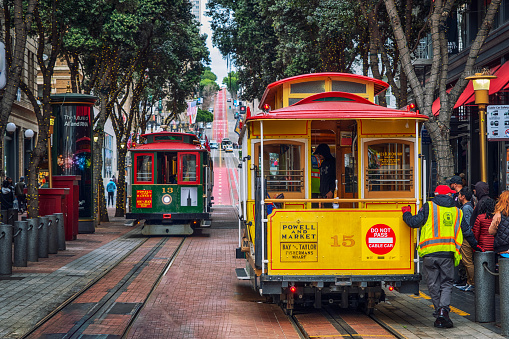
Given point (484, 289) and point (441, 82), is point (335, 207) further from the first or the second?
point (441, 82)

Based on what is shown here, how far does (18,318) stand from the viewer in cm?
936

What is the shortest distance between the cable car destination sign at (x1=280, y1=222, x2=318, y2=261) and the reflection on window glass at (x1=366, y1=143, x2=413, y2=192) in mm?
1250

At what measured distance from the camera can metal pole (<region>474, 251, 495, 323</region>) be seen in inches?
361

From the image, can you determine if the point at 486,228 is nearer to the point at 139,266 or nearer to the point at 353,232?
the point at 353,232

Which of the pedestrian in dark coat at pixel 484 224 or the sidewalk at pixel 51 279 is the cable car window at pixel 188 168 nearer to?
the sidewalk at pixel 51 279

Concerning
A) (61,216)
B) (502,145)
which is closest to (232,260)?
(61,216)

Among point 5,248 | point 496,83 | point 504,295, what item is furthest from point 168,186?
point 504,295

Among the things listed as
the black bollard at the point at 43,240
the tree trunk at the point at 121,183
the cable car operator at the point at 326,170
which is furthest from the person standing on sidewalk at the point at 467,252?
the tree trunk at the point at 121,183

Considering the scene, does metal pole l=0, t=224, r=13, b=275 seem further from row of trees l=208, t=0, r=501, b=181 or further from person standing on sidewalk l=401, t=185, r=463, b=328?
row of trees l=208, t=0, r=501, b=181

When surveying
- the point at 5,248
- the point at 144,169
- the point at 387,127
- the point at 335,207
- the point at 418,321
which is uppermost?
the point at 387,127

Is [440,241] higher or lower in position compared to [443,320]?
higher

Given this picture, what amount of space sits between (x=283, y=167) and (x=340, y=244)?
153 cm

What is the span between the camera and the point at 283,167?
10.0 metres

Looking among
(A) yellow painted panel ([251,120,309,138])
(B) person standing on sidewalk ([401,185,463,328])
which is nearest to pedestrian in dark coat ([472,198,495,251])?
(B) person standing on sidewalk ([401,185,463,328])
